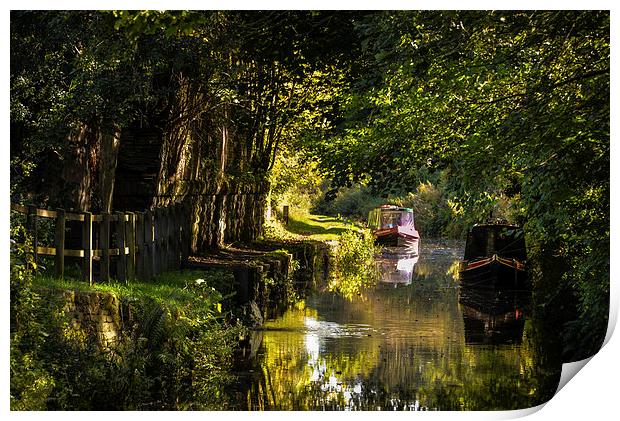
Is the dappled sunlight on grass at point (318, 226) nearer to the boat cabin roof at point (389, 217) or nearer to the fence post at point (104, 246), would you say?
the boat cabin roof at point (389, 217)

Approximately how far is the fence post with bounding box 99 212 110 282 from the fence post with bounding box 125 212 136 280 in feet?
2.22

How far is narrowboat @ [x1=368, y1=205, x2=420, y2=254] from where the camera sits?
1411 cm

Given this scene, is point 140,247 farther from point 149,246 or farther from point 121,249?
point 121,249

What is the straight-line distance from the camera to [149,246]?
1271cm

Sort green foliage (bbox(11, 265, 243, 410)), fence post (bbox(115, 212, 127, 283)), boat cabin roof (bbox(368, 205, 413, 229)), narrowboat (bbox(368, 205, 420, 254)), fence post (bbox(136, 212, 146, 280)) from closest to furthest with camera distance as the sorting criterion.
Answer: green foliage (bbox(11, 265, 243, 410)) < fence post (bbox(115, 212, 127, 283)) < fence post (bbox(136, 212, 146, 280)) < boat cabin roof (bbox(368, 205, 413, 229)) < narrowboat (bbox(368, 205, 420, 254))

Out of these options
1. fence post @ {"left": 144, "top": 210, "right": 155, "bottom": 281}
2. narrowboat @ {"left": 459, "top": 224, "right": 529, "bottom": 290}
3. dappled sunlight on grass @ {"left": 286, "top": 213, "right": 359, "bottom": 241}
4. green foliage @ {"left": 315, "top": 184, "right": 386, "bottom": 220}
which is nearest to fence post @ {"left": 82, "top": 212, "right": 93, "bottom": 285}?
fence post @ {"left": 144, "top": 210, "right": 155, "bottom": 281}

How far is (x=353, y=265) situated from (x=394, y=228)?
4.30ft

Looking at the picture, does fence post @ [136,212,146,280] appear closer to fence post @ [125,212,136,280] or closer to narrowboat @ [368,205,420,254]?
fence post @ [125,212,136,280]

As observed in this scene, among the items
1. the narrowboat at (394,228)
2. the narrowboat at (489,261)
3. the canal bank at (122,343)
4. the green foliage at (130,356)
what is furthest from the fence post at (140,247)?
the narrowboat at (489,261)

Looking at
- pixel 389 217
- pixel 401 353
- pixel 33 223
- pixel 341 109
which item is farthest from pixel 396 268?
pixel 33 223

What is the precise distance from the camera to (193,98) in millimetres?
13070

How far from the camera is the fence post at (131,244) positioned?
12.0 meters

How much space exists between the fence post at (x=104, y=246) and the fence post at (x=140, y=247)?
3.20 ft

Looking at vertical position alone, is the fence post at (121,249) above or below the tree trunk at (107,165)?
below
